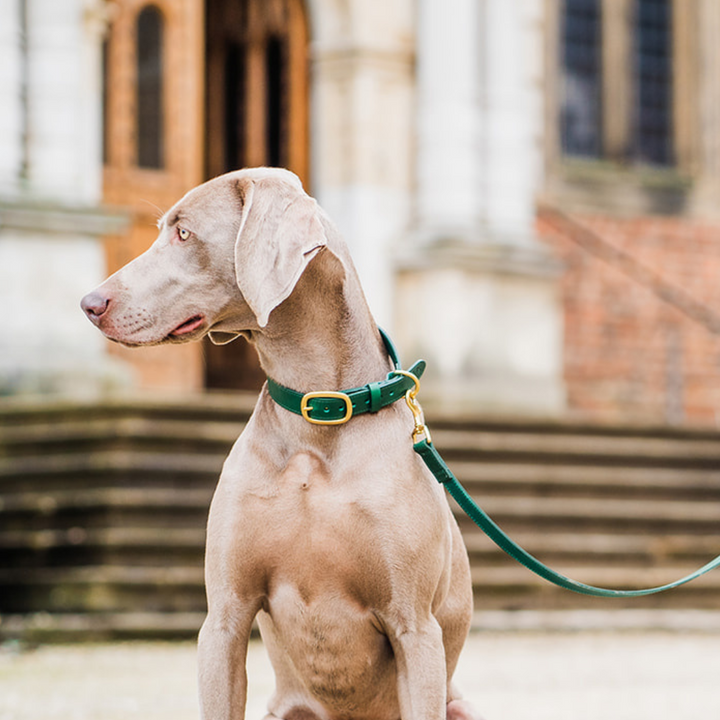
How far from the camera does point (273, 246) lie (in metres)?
2.50

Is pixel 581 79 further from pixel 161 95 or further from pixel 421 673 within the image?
pixel 421 673

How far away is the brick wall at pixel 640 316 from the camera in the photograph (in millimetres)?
11969

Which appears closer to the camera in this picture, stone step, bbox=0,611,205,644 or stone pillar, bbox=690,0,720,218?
stone step, bbox=0,611,205,644

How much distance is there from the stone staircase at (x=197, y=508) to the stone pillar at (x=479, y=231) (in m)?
1.41

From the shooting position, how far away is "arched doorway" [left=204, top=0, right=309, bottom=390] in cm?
1155

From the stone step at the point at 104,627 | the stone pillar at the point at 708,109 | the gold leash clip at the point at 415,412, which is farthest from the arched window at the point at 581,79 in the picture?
the gold leash clip at the point at 415,412

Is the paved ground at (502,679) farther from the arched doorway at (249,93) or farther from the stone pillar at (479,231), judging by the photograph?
the arched doorway at (249,93)

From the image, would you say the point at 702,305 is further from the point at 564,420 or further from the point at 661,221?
the point at 564,420

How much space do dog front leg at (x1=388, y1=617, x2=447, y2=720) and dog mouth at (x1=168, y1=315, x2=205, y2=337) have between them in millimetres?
688

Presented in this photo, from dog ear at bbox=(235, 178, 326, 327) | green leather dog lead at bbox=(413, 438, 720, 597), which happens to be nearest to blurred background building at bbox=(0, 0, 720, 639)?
green leather dog lead at bbox=(413, 438, 720, 597)

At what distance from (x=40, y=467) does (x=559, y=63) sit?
650cm

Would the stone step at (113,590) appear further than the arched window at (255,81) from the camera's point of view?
No

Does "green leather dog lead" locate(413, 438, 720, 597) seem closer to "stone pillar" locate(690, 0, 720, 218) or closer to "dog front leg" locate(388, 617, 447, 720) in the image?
"dog front leg" locate(388, 617, 447, 720)

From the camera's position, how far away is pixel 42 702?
5258 mm
